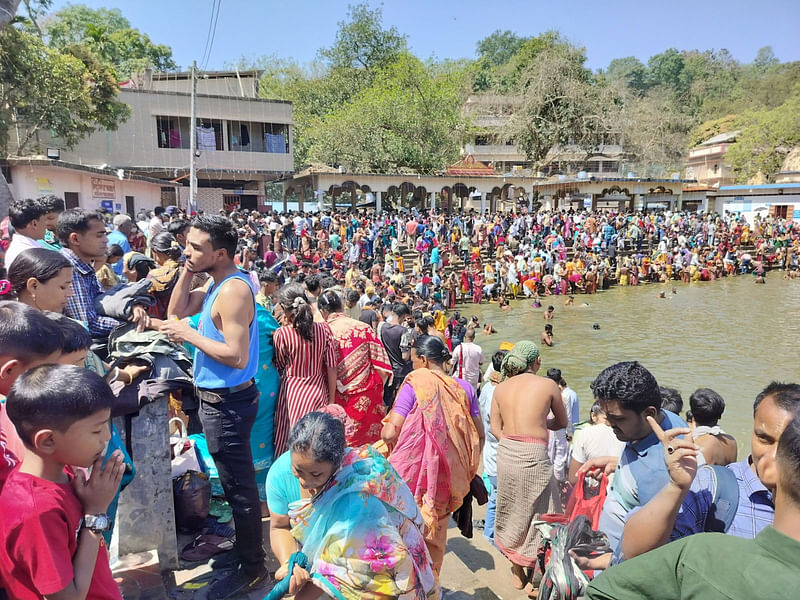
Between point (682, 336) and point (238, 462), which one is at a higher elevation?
point (238, 462)

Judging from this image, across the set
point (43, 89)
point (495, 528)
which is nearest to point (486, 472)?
point (495, 528)

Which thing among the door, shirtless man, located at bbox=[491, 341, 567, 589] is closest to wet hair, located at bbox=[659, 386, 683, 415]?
shirtless man, located at bbox=[491, 341, 567, 589]

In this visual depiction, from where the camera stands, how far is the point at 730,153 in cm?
4169

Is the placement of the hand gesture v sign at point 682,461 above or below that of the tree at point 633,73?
below

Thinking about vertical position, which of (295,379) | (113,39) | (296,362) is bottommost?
(295,379)

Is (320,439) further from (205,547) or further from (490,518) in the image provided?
(490,518)

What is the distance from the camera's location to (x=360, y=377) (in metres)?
3.78

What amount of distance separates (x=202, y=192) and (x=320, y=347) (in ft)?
79.6

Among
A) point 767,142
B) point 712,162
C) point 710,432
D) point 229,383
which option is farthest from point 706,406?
point 712,162

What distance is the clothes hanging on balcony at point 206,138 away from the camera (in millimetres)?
24906

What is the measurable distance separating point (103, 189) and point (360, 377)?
15728 mm

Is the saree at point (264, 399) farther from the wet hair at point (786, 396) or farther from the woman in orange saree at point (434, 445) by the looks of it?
the wet hair at point (786, 396)

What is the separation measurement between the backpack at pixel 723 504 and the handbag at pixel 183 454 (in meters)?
2.83

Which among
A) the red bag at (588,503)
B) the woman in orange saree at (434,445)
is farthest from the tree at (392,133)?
the red bag at (588,503)
